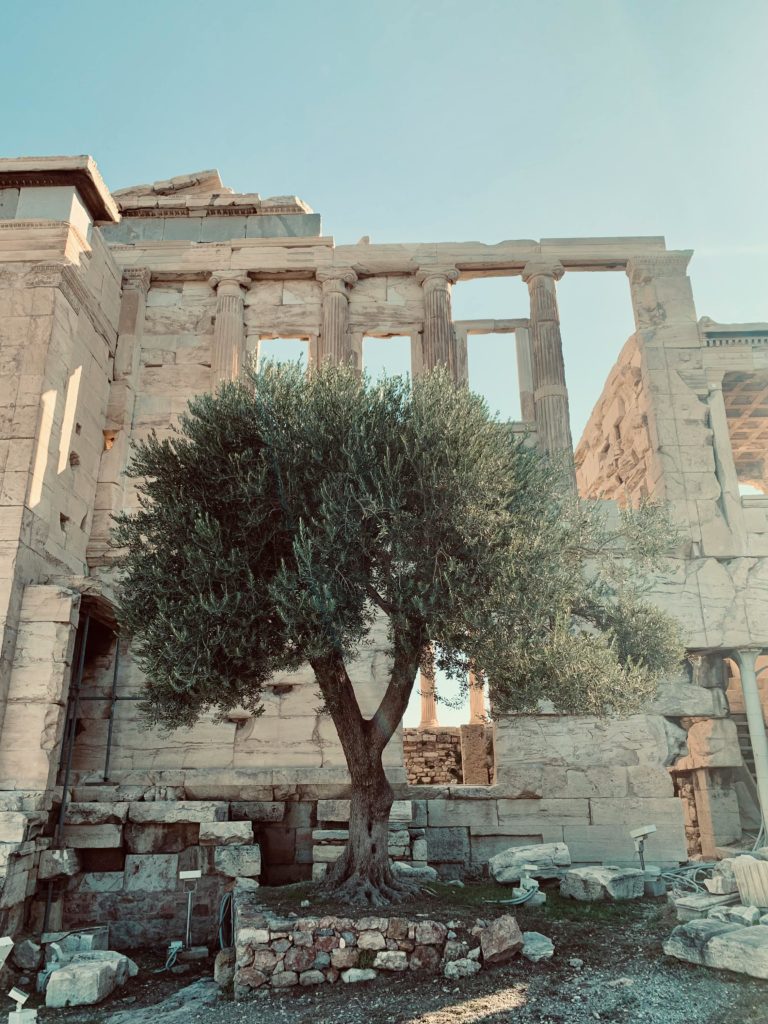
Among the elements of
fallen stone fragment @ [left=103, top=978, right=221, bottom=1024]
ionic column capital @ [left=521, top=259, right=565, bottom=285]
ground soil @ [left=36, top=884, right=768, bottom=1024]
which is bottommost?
fallen stone fragment @ [left=103, top=978, right=221, bottom=1024]

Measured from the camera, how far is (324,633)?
332 inches

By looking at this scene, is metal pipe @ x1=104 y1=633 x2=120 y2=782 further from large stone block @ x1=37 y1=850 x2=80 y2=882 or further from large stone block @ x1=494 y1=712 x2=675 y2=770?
large stone block @ x1=494 y1=712 x2=675 y2=770

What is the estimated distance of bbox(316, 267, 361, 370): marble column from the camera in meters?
15.3

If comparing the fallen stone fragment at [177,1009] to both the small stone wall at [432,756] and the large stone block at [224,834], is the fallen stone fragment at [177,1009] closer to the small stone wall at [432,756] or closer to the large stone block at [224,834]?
the large stone block at [224,834]

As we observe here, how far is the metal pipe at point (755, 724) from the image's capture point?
1309cm

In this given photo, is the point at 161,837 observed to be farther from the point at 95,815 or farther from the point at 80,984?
the point at 80,984

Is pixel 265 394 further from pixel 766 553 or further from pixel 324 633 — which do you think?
pixel 766 553

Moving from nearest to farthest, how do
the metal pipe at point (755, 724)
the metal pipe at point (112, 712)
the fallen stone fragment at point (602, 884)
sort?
1. the fallen stone fragment at point (602, 884)
2. the metal pipe at point (112, 712)
3. the metal pipe at point (755, 724)

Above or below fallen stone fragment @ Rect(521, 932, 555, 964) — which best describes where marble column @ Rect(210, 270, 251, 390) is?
above

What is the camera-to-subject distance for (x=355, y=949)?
24.5 ft

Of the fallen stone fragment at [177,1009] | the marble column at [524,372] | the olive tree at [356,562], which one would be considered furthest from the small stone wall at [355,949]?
the marble column at [524,372]

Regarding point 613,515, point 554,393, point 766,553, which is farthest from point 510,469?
point 766,553

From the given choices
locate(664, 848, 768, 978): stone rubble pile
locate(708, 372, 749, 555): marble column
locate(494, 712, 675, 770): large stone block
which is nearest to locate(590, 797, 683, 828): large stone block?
locate(494, 712, 675, 770): large stone block

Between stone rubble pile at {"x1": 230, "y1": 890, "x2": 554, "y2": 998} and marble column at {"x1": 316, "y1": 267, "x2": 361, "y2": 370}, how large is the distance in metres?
9.82
